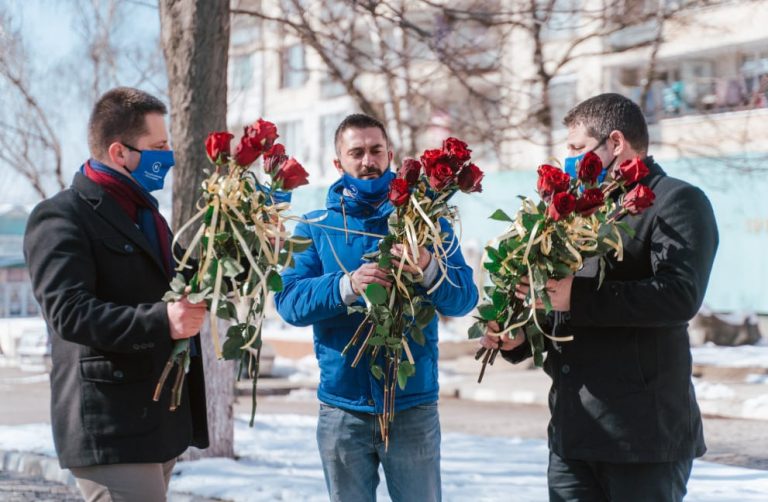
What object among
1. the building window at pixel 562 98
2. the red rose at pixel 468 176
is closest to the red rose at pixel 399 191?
the red rose at pixel 468 176

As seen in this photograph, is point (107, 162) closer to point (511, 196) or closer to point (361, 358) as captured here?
point (361, 358)

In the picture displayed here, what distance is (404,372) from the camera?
369cm

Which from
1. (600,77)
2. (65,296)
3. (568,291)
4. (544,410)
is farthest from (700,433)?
(600,77)

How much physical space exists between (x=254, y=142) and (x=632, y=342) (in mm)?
1483

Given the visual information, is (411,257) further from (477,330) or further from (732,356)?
(732,356)

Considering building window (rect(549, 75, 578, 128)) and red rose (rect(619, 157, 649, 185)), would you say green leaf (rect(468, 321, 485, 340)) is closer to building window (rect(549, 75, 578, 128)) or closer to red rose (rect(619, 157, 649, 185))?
red rose (rect(619, 157, 649, 185))

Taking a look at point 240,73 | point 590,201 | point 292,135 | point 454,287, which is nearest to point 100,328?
point 454,287

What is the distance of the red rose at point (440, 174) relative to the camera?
141 inches

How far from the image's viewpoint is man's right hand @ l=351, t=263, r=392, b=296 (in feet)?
11.9

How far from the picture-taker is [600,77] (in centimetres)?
2370

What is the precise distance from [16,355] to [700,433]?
2147 centimetres

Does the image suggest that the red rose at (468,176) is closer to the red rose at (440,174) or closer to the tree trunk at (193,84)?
the red rose at (440,174)

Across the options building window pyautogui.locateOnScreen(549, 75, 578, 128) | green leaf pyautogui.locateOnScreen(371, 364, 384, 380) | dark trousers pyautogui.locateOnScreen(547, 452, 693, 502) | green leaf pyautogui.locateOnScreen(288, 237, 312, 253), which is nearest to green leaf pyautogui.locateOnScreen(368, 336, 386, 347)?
green leaf pyautogui.locateOnScreen(371, 364, 384, 380)

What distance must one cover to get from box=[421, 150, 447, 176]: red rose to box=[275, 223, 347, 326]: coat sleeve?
23.0 inches
